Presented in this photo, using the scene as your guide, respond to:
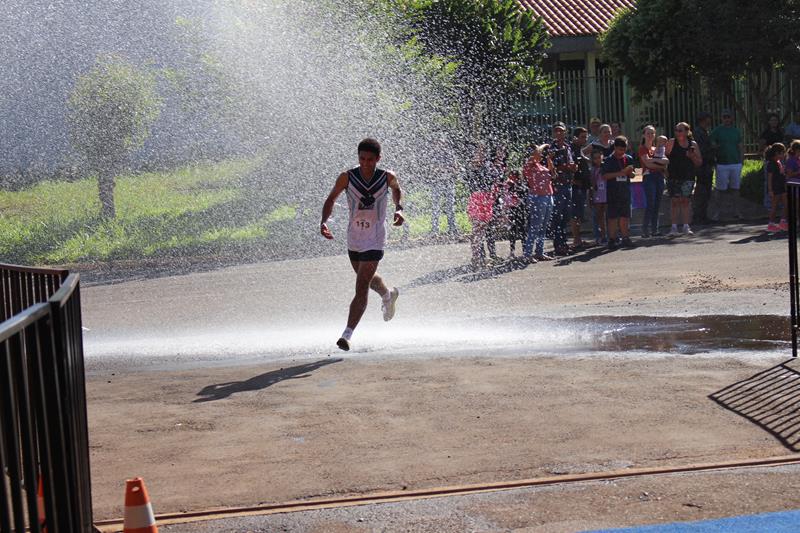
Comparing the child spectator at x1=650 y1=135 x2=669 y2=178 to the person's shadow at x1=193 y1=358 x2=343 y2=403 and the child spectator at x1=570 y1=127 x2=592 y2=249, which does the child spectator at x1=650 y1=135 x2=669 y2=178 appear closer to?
the child spectator at x1=570 y1=127 x2=592 y2=249

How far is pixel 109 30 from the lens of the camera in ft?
85.4

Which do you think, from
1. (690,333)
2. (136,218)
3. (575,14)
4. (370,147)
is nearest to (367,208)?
(370,147)

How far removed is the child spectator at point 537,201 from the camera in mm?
15562

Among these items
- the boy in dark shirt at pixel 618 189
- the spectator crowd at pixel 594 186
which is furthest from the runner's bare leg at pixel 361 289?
the boy in dark shirt at pixel 618 189

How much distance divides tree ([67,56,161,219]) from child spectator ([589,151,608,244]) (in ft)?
35.2

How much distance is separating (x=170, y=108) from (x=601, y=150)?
11.4m

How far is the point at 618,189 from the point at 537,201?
1.76 meters

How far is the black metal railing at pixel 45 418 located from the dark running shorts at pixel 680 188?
13.9m

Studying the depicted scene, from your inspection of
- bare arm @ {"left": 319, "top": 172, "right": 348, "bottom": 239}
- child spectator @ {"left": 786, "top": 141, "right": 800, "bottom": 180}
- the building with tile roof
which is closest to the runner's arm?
bare arm @ {"left": 319, "top": 172, "right": 348, "bottom": 239}

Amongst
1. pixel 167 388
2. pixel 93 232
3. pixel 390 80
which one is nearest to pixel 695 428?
pixel 167 388

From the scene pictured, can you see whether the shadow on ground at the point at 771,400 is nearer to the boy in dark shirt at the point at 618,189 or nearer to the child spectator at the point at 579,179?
the boy in dark shirt at the point at 618,189

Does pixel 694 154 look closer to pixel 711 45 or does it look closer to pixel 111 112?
pixel 711 45

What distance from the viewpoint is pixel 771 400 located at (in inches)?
273

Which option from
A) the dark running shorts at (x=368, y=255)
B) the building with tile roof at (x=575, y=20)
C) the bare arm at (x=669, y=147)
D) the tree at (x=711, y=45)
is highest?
the building with tile roof at (x=575, y=20)
